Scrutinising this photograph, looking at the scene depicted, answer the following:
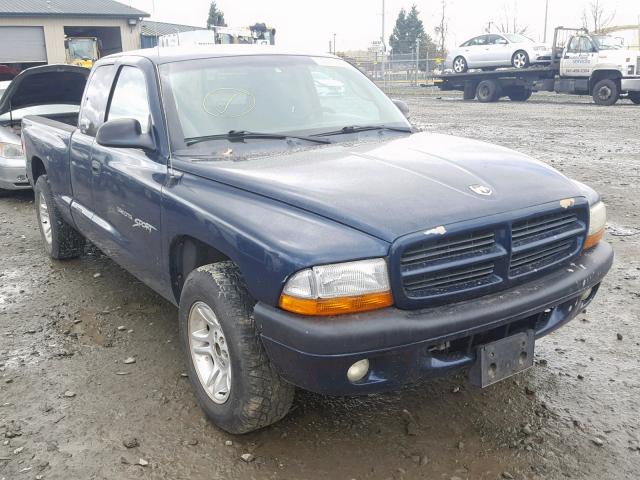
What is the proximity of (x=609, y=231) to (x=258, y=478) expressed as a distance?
193 inches

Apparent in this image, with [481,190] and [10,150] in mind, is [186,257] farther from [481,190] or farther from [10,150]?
[10,150]

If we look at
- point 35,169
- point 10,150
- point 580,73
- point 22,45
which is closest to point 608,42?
point 580,73

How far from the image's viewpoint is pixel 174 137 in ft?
11.7

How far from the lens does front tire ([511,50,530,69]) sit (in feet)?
82.2

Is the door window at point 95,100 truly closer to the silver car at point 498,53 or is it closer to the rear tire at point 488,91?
the silver car at point 498,53

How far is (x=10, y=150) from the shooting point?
8.16 meters

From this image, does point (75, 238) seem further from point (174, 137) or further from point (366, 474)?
point (366, 474)

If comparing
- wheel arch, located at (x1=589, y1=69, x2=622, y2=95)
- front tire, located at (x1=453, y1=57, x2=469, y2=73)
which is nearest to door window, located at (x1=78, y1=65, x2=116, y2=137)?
wheel arch, located at (x1=589, y1=69, x2=622, y2=95)

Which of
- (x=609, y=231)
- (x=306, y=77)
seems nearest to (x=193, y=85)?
(x=306, y=77)

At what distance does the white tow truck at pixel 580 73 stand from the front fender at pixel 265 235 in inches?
832

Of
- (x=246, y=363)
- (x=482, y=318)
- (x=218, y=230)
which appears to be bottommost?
(x=246, y=363)

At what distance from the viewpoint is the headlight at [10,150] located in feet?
26.7

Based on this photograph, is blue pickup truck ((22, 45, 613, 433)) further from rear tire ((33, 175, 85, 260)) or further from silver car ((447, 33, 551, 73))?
silver car ((447, 33, 551, 73))

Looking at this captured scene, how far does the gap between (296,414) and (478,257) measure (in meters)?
1.25
